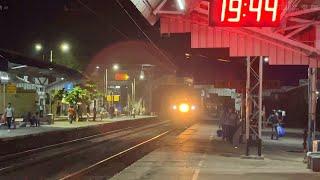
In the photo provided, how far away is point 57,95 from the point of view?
204 ft

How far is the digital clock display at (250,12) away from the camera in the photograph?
1470 centimetres

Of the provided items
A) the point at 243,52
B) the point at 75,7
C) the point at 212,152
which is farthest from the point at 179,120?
the point at 243,52

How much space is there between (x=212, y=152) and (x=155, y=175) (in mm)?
8545

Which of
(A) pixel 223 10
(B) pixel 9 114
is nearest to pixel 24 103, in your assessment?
(B) pixel 9 114

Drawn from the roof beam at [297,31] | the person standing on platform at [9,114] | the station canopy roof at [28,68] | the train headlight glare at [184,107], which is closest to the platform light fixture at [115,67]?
the train headlight glare at [184,107]

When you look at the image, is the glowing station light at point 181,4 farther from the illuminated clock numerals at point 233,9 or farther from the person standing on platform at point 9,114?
the person standing on platform at point 9,114

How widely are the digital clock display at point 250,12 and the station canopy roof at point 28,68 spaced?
2635 cm

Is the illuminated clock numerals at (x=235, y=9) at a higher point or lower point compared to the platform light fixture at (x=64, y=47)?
lower

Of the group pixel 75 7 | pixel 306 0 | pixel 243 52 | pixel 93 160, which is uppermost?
pixel 75 7

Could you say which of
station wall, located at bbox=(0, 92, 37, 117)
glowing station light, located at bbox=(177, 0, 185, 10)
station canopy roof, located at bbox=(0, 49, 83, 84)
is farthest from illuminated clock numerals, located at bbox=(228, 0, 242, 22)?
station wall, located at bbox=(0, 92, 37, 117)

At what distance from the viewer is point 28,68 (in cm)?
4331

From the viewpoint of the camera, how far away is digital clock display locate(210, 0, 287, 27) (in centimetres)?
1470

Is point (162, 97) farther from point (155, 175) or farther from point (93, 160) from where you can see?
point (155, 175)

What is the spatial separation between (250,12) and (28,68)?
102ft
